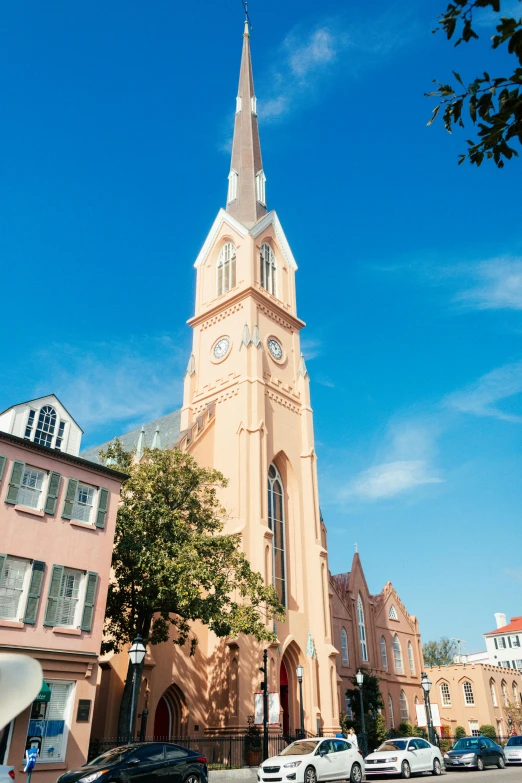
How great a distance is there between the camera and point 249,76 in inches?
2254

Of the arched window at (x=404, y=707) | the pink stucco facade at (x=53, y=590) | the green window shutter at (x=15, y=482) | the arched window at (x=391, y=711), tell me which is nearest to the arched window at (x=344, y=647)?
the arched window at (x=391, y=711)

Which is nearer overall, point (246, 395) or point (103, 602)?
point (103, 602)

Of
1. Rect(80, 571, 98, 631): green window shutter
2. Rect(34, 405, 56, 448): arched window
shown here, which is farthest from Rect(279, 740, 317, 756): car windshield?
Rect(34, 405, 56, 448): arched window

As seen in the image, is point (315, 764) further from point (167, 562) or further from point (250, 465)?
point (250, 465)

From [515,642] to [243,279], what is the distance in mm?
58001

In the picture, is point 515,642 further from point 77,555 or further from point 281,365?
point 77,555

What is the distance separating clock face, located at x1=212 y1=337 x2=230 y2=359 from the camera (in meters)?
40.1

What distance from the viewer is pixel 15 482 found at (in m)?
19.1

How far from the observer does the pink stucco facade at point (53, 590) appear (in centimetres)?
1758

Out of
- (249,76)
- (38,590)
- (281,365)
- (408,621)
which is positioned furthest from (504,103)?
(249,76)

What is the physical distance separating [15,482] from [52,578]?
308 centimetres

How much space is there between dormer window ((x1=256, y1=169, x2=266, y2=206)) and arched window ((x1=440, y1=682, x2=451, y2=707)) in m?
42.2

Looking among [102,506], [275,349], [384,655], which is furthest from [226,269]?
[384,655]

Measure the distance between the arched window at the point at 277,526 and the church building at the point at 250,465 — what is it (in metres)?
0.08
